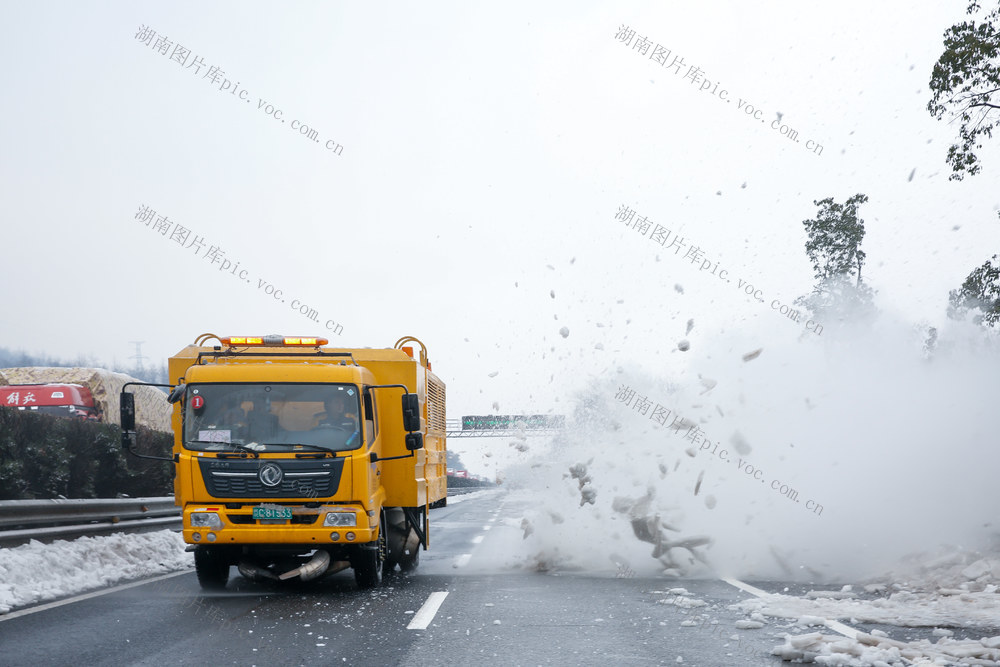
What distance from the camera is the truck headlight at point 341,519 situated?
9703mm

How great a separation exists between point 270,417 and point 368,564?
1.92 m

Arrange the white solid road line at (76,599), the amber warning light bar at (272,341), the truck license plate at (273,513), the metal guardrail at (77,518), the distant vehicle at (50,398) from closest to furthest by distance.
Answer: the white solid road line at (76,599)
the truck license plate at (273,513)
the metal guardrail at (77,518)
the amber warning light bar at (272,341)
the distant vehicle at (50,398)

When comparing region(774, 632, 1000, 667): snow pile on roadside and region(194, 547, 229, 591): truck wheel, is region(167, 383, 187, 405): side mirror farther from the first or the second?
region(774, 632, 1000, 667): snow pile on roadside

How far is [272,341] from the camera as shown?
10922mm

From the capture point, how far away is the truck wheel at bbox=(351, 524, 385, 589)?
33.7 feet

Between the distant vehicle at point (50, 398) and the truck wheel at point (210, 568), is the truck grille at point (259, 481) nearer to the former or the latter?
the truck wheel at point (210, 568)

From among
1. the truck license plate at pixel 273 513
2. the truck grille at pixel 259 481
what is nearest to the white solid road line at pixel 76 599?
the truck grille at pixel 259 481

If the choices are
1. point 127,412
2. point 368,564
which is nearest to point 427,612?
point 368,564

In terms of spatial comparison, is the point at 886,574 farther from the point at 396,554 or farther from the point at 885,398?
the point at 396,554

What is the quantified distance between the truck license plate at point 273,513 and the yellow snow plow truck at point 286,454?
0.01 m

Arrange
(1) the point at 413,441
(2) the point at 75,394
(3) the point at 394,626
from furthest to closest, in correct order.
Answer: (2) the point at 75,394 < (1) the point at 413,441 < (3) the point at 394,626

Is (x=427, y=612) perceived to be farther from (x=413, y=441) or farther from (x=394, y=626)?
(x=413, y=441)

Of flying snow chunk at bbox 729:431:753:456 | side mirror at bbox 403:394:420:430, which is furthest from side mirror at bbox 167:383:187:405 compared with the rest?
flying snow chunk at bbox 729:431:753:456

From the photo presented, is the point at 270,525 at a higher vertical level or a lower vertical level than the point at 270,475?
lower
